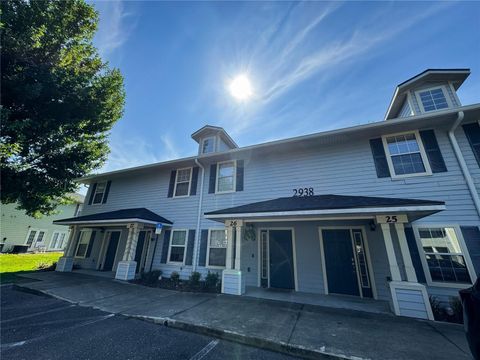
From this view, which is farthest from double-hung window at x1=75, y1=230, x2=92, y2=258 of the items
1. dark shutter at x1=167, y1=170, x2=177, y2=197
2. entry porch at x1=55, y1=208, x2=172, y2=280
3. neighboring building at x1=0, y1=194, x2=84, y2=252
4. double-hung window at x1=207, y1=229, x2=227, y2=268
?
double-hung window at x1=207, y1=229, x2=227, y2=268

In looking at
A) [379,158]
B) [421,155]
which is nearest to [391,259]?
[379,158]

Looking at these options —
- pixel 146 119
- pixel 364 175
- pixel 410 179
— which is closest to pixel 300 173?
pixel 364 175

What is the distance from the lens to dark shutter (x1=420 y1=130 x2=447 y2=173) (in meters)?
6.32

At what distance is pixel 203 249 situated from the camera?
8.70 m

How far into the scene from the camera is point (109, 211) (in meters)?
12.1

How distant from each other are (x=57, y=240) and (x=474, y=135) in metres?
33.5

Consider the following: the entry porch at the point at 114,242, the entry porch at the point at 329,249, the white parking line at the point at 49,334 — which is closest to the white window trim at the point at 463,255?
the entry porch at the point at 329,249

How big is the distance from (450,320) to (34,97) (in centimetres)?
1539

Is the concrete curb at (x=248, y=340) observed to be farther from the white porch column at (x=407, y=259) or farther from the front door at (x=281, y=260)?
the front door at (x=281, y=260)

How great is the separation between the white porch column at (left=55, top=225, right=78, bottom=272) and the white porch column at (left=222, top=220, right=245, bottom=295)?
10253mm

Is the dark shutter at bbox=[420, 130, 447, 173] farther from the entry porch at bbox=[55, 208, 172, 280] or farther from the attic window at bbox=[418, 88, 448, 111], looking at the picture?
the entry porch at bbox=[55, 208, 172, 280]

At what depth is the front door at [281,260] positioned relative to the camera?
24.9 feet

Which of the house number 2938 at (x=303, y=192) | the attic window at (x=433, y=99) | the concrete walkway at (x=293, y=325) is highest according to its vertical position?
the attic window at (x=433, y=99)

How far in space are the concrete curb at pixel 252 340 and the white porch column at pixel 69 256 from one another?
1001 centimetres
